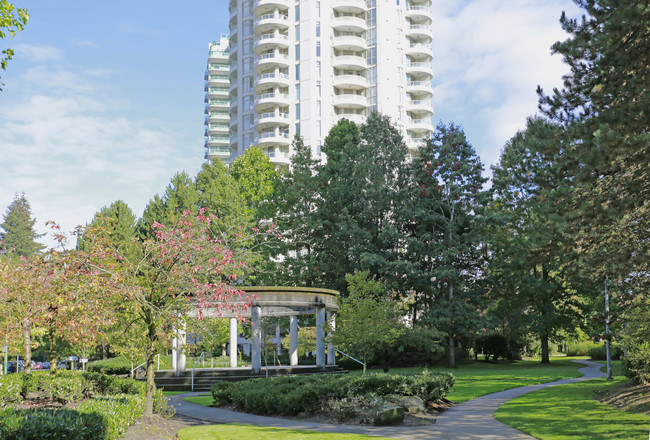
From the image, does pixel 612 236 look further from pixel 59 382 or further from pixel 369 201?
pixel 369 201

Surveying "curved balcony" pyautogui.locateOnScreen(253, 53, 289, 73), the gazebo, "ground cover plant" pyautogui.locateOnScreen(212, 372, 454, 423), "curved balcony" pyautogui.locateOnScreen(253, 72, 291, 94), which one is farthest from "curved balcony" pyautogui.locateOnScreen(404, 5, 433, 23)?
"ground cover plant" pyautogui.locateOnScreen(212, 372, 454, 423)

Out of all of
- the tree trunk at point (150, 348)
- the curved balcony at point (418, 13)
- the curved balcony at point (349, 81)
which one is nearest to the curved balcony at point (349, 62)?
the curved balcony at point (349, 81)

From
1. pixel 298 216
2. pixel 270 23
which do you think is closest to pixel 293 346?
pixel 298 216

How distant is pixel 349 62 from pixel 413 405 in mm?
70435

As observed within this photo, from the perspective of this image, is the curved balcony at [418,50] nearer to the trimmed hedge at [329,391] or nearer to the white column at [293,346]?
the white column at [293,346]

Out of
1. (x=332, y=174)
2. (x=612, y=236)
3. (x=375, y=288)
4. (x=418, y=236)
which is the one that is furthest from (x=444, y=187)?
(x=612, y=236)

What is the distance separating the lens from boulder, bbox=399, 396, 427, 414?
57.3ft

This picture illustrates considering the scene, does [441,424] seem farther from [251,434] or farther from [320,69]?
[320,69]

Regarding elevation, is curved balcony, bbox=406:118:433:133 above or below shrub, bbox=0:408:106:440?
above

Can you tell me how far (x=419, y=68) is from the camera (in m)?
88.8

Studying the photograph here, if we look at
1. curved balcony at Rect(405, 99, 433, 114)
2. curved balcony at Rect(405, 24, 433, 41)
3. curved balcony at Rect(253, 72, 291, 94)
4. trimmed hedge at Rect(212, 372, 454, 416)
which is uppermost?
curved balcony at Rect(405, 24, 433, 41)

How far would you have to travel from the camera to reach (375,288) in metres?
29.0

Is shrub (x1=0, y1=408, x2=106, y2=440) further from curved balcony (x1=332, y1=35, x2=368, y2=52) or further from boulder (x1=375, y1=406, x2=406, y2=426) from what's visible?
curved balcony (x1=332, y1=35, x2=368, y2=52)

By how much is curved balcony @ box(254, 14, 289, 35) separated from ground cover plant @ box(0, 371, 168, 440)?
2636 inches
